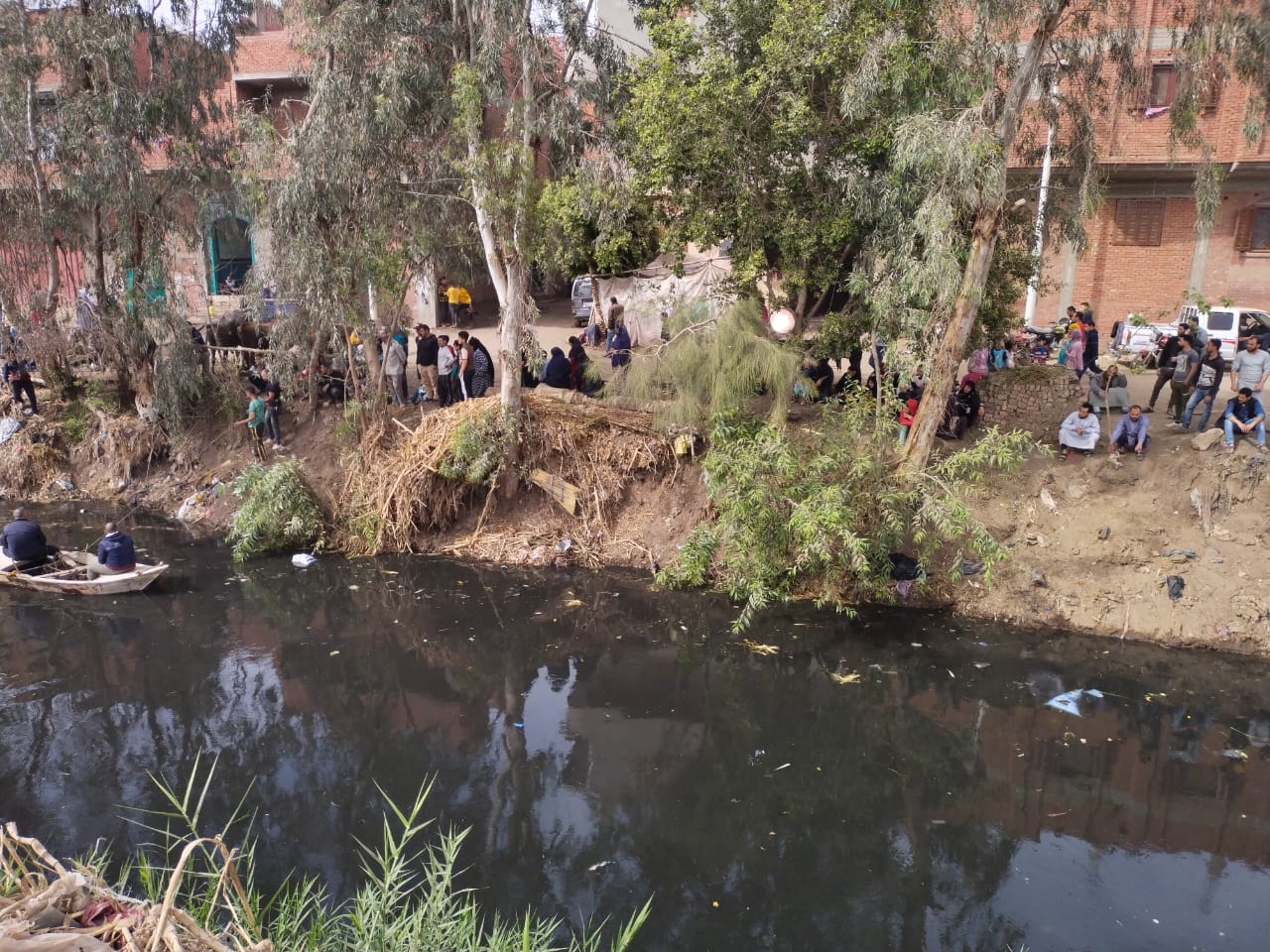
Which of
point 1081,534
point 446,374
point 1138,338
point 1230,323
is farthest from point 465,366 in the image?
point 1230,323

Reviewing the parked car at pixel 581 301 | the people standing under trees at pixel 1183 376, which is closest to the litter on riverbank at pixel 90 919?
the people standing under trees at pixel 1183 376

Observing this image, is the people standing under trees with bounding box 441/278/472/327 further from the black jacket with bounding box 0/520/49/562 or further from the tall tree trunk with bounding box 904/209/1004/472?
the tall tree trunk with bounding box 904/209/1004/472

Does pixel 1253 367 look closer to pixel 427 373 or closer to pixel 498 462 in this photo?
pixel 498 462

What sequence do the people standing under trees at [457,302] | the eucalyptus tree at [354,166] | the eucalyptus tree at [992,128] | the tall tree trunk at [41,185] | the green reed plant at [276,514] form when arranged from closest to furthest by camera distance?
the eucalyptus tree at [992,128] < the eucalyptus tree at [354,166] < the green reed plant at [276,514] < the tall tree trunk at [41,185] < the people standing under trees at [457,302]

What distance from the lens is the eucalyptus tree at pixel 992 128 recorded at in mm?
11000

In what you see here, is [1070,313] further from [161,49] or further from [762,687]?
[161,49]

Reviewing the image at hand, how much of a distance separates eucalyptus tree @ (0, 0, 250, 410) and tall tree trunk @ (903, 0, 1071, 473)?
42.1 feet

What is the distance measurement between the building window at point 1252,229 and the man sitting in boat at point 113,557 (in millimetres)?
24817

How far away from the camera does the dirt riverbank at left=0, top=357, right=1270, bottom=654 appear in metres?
11.8

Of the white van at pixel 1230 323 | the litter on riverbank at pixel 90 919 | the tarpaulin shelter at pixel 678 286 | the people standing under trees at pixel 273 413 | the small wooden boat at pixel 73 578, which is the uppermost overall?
the tarpaulin shelter at pixel 678 286

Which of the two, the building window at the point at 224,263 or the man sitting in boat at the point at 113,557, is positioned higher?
the building window at the point at 224,263

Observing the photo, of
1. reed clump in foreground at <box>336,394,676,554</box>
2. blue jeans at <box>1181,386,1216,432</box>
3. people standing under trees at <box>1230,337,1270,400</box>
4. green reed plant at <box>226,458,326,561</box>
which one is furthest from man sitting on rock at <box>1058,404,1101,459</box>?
green reed plant at <box>226,458,326,561</box>

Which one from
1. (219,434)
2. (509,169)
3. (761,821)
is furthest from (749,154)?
(219,434)

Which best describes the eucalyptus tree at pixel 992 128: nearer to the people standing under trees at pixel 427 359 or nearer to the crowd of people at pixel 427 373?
the crowd of people at pixel 427 373
